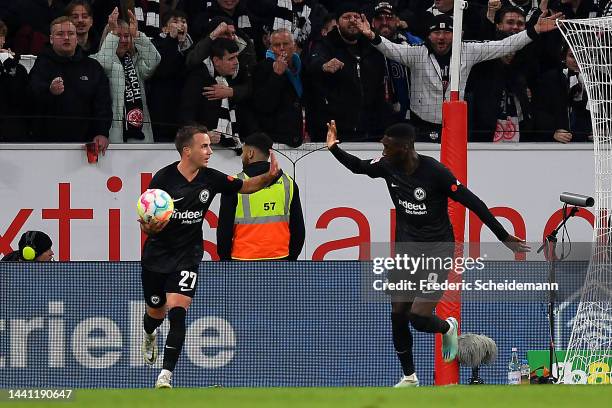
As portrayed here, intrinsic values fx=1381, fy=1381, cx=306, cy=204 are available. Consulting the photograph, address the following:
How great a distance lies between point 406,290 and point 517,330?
48.2 inches

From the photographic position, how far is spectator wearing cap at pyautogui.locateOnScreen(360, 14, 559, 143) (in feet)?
45.7

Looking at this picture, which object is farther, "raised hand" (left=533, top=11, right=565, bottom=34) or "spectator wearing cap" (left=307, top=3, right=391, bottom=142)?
"spectator wearing cap" (left=307, top=3, right=391, bottom=142)

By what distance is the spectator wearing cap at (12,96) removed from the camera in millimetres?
13648

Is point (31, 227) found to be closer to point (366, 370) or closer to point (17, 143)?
point (17, 143)

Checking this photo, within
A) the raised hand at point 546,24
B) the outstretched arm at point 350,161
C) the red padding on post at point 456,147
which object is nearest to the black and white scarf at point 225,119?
the red padding on post at point 456,147

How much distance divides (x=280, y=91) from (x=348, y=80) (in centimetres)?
69

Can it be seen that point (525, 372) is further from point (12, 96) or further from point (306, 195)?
point (12, 96)

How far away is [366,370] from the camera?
39.2 feet

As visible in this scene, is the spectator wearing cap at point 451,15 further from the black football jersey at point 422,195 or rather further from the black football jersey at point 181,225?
the black football jersey at point 181,225

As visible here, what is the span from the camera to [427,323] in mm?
11242

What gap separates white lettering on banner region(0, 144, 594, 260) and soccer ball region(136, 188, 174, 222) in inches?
124

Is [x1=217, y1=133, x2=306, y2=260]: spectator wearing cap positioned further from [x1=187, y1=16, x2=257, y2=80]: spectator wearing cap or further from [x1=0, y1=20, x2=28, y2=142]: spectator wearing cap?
[x1=0, y1=20, x2=28, y2=142]: spectator wearing cap

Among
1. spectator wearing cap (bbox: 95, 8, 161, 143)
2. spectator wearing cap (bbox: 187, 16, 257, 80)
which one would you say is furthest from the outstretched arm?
spectator wearing cap (bbox: 95, 8, 161, 143)

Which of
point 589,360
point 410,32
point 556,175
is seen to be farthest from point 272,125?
point 589,360
